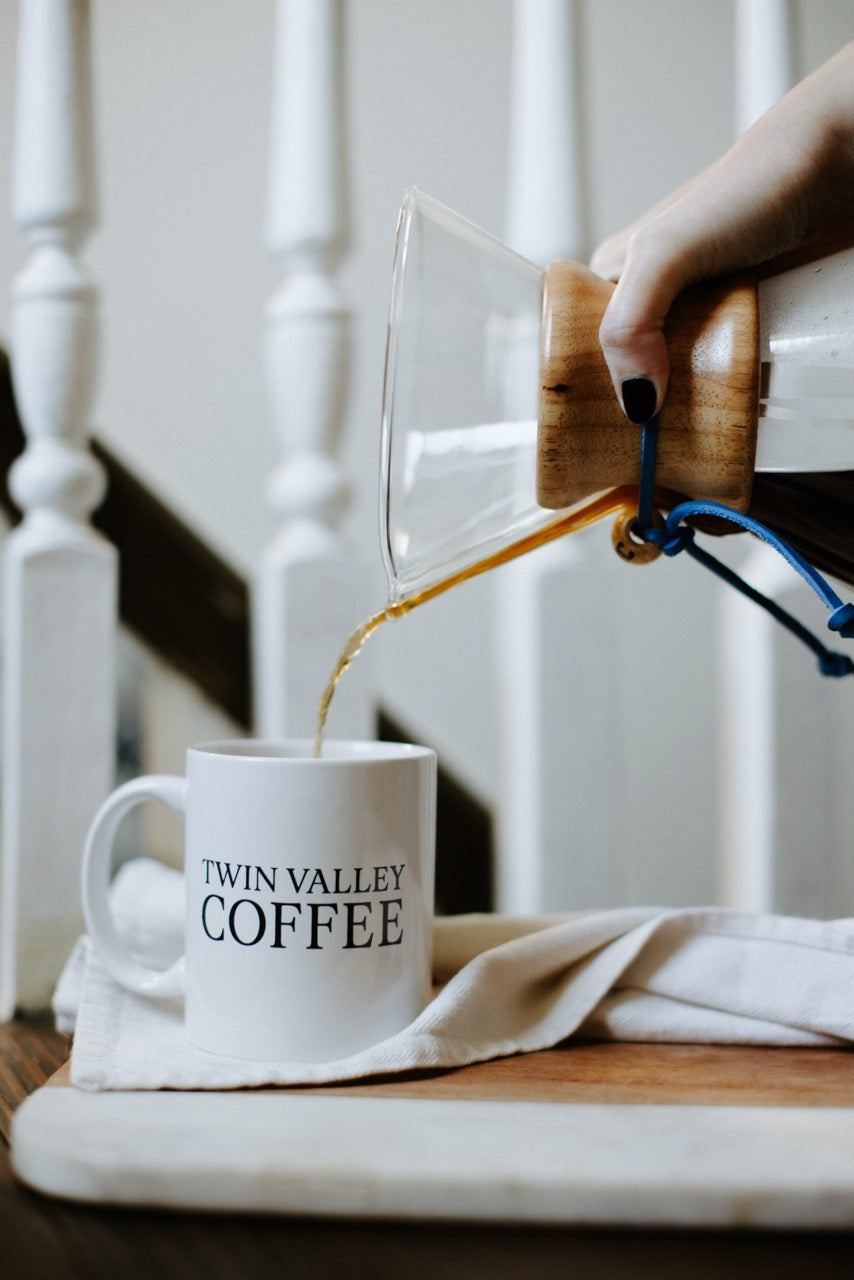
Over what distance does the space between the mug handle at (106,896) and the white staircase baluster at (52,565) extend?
0.67 feet

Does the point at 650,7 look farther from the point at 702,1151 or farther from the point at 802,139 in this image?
the point at 702,1151

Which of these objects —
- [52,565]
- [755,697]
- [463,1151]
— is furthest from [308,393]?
[463,1151]

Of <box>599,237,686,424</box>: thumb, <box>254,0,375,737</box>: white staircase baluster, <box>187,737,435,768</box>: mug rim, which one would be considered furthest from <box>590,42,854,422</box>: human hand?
<box>254,0,375,737</box>: white staircase baluster

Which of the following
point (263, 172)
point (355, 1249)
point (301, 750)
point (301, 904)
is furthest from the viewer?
point (263, 172)

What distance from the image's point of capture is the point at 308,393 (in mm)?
823

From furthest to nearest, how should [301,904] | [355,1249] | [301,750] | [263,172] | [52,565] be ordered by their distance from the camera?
[263,172], [52,565], [301,750], [301,904], [355,1249]

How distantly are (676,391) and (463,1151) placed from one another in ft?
0.98

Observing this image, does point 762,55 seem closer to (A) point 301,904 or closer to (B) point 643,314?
(B) point 643,314

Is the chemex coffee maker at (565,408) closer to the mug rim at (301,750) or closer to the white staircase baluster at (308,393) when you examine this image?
the mug rim at (301,750)

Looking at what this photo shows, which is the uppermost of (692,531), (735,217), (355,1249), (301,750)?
(735,217)

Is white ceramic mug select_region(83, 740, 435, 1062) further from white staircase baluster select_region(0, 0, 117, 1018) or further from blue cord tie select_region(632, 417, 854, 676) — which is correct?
white staircase baluster select_region(0, 0, 117, 1018)

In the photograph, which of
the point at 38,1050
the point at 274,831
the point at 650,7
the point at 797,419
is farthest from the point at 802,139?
the point at 650,7

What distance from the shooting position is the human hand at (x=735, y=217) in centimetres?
44

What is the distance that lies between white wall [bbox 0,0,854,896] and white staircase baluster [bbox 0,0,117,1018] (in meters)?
0.57
